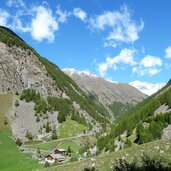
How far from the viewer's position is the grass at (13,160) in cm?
13788

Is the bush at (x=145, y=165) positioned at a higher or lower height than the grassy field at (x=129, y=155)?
lower

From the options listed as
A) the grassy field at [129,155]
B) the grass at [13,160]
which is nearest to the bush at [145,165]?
the grassy field at [129,155]

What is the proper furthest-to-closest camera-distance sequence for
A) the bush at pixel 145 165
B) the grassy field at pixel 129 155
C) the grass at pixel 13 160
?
the grass at pixel 13 160 < the grassy field at pixel 129 155 < the bush at pixel 145 165

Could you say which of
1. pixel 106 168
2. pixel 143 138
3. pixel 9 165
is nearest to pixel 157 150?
pixel 106 168

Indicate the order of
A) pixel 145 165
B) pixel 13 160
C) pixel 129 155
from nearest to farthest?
pixel 145 165 → pixel 129 155 → pixel 13 160

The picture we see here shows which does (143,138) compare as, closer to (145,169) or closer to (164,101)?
(164,101)

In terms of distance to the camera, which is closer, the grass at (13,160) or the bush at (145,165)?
the bush at (145,165)

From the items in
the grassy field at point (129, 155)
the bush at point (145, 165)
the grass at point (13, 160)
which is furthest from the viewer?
the grass at point (13, 160)

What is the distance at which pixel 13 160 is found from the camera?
15962cm

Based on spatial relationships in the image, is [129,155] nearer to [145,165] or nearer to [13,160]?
[145,165]

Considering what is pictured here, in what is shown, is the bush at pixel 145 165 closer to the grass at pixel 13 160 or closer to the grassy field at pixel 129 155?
the grassy field at pixel 129 155

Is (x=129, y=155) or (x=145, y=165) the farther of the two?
(x=129, y=155)

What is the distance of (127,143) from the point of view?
13362 cm

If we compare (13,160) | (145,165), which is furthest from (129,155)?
(13,160)
